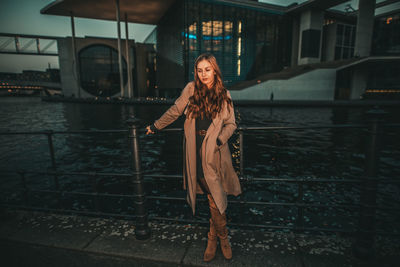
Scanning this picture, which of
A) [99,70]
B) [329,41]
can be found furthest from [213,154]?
[99,70]

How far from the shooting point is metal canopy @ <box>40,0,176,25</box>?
124ft

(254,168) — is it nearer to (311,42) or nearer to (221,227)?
(221,227)

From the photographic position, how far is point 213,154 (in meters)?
1.98

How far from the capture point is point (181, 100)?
7.01ft

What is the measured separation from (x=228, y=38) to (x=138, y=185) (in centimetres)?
3818

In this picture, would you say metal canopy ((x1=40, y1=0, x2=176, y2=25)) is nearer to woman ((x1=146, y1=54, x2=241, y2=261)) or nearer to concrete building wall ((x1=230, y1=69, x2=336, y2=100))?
concrete building wall ((x1=230, y1=69, x2=336, y2=100))

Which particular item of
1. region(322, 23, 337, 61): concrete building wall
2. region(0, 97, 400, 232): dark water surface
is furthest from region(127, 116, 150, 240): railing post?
region(322, 23, 337, 61): concrete building wall

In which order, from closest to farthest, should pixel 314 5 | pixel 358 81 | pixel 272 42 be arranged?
pixel 358 81 < pixel 314 5 < pixel 272 42

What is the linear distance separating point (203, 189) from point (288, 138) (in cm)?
854

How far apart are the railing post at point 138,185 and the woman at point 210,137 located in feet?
1.17

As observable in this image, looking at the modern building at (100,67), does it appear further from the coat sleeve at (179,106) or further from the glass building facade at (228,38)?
the coat sleeve at (179,106)

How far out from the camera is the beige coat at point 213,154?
1.97 metres

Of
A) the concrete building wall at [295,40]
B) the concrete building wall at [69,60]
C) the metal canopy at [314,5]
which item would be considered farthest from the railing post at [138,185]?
the concrete building wall at [69,60]

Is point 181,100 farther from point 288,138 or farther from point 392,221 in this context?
point 288,138
